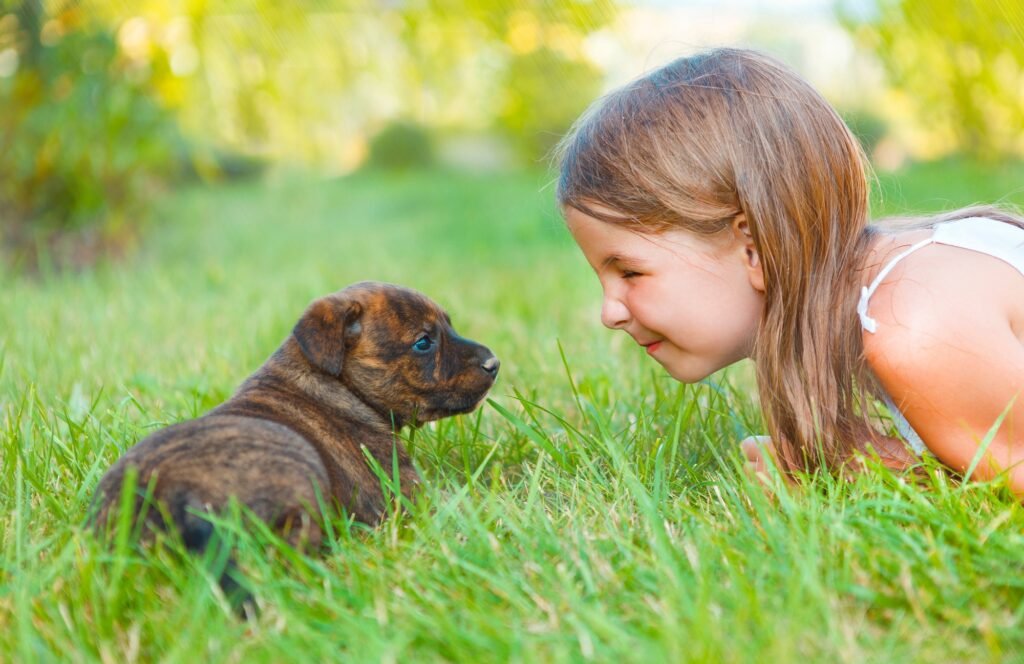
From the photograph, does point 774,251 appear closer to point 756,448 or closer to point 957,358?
point 957,358

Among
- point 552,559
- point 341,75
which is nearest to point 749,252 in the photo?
point 552,559

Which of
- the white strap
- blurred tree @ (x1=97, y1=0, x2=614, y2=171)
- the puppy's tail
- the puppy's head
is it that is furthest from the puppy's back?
blurred tree @ (x1=97, y1=0, x2=614, y2=171)

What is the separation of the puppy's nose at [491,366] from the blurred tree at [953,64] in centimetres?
944

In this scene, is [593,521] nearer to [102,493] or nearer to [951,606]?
[951,606]

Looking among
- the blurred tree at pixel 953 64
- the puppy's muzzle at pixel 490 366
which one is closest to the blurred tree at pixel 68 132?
the puppy's muzzle at pixel 490 366

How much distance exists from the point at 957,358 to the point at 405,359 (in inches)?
63.2

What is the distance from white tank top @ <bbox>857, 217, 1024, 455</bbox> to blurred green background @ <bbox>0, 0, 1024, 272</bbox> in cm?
85

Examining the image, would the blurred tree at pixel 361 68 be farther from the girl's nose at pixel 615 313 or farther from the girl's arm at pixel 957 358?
the girl's arm at pixel 957 358

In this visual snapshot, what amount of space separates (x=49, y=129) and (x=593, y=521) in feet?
22.5

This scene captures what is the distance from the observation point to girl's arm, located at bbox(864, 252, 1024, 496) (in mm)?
2691

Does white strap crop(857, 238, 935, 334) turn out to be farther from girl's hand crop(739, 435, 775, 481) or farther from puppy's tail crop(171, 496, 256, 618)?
puppy's tail crop(171, 496, 256, 618)

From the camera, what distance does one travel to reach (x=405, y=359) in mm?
3197

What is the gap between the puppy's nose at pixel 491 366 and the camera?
10.7 feet

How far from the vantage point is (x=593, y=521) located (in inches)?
101
